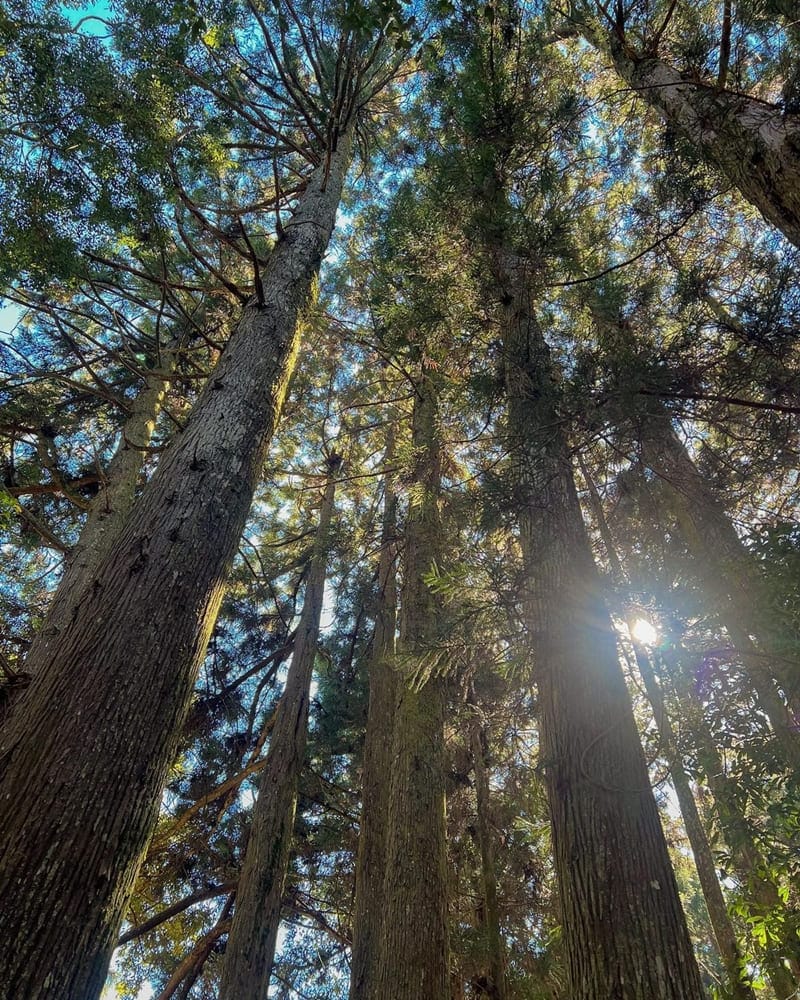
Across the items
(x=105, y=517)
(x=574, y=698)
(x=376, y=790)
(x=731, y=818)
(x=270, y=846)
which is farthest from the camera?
(x=376, y=790)

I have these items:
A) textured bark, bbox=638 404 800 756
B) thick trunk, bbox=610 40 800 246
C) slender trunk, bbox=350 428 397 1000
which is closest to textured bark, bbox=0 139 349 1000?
slender trunk, bbox=350 428 397 1000

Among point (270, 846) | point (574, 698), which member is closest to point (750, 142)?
point (574, 698)

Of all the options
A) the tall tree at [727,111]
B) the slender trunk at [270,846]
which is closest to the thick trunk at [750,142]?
the tall tree at [727,111]

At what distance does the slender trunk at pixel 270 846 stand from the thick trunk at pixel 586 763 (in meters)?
3.58

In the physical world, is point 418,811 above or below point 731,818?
above

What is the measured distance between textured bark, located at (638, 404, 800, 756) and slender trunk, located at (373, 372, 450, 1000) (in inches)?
69.1

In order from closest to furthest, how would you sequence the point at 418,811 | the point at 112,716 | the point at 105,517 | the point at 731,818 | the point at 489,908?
the point at 112,716
the point at 731,818
the point at 418,811
the point at 489,908
the point at 105,517

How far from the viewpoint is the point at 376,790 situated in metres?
5.87

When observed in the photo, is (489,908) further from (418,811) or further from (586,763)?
(586,763)

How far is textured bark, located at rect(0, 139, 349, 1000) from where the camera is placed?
4.42ft

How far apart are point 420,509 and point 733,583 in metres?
3.21

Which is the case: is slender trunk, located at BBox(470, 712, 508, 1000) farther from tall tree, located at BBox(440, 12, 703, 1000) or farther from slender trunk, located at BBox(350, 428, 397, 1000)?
tall tree, located at BBox(440, 12, 703, 1000)

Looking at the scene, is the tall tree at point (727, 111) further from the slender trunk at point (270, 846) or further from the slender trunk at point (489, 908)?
the slender trunk at point (489, 908)

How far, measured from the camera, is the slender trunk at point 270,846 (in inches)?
179
